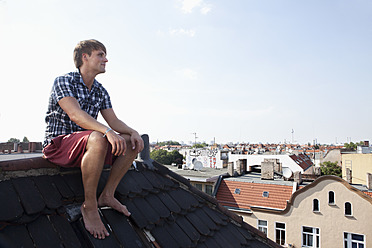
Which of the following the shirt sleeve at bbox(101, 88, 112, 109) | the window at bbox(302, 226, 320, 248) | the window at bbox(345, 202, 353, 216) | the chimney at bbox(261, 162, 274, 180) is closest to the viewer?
the shirt sleeve at bbox(101, 88, 112, 109)

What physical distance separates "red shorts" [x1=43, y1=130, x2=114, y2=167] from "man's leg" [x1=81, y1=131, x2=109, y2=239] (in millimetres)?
88

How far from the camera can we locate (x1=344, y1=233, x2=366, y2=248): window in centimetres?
1742

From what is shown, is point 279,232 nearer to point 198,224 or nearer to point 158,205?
point 198,224

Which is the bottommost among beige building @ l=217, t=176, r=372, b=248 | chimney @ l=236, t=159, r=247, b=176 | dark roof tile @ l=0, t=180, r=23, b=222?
beige building @ l=217, t=176, r=372, b=248

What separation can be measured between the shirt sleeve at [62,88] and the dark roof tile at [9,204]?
0.82 metres

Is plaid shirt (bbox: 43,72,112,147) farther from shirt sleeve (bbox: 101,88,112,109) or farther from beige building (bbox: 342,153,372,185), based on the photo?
beige building (bbox: 342,153,372,185)

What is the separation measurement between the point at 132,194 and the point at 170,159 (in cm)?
7802

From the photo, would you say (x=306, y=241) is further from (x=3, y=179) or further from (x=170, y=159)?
(x=170, y=159)

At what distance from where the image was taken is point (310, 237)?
18953 millimetres

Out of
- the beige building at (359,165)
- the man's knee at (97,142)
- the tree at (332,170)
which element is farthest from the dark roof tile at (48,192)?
the tree at (332,170)

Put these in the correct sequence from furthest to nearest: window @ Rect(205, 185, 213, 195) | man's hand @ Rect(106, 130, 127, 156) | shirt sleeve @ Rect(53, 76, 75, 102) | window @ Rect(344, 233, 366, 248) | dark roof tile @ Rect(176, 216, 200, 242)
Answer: window @ Rect(205, 185, 213, 195) < window @ Rect(344, 233, 366, 248) < dark roof tile @ Rect(176, 216, 200, 242) < shirt sleeve @ Rect(53, 76, 75, 102) < man's hand @ Rect(106, 130, 127, 156)

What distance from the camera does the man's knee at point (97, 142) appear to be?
2.09 m

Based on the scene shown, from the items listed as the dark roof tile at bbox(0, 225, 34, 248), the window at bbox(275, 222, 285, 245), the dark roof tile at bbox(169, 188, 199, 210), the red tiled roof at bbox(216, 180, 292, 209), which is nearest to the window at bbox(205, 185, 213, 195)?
the red tiled roof at bbox(216, 180, 292, 209)

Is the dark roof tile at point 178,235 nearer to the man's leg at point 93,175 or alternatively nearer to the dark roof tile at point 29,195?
the man's leg at point 93,175
